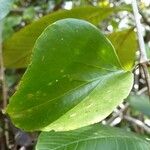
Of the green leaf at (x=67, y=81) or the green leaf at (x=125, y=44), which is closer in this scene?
the green leaf at (x=67, y=81)

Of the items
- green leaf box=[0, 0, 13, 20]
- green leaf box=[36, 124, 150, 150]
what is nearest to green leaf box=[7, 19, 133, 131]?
green leaf box=[36, 124, 150, 150]

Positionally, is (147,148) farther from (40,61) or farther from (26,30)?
(26,30)

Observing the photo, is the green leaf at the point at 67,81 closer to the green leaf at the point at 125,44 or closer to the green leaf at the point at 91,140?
the green leaf at the point at 91,140

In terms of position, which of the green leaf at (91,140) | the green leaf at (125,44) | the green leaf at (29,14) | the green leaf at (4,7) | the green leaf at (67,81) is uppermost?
the green leaf at (4,7)

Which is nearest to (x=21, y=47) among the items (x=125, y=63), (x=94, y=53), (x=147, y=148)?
(x=125, y=63)

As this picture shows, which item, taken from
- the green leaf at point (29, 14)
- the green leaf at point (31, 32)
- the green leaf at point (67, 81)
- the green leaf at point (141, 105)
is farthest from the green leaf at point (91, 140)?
the green leaf at point (29, 14)

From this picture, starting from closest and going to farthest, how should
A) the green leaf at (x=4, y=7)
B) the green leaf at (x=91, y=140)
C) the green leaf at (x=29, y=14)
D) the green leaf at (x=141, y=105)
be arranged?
the green leaf at (x=141, y=105)
the green leaf at (x=91, y=140)
the green leaf at (x=4, y=7)
the green leaf at (x=29, y=14)

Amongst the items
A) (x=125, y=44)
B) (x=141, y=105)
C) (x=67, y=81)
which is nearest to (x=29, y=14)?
(x=125, y=44)
